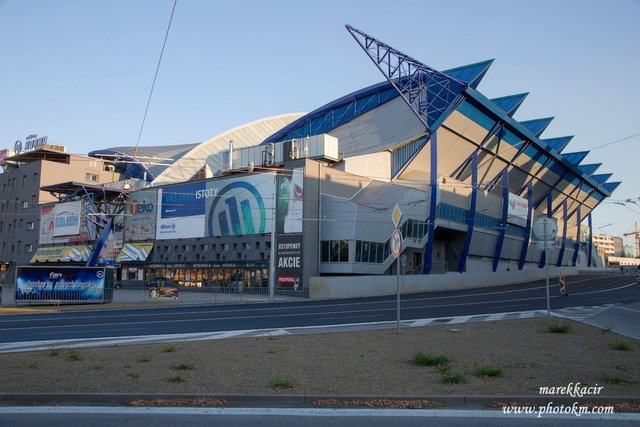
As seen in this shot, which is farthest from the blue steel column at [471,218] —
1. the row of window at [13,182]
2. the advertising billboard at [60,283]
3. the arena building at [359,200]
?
the row of window at [13,182]

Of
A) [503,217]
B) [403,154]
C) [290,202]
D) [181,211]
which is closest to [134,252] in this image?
[181,211]

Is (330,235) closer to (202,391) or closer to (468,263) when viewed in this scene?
(468,263)

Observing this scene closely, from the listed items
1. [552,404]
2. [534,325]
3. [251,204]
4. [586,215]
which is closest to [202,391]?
[552,404]

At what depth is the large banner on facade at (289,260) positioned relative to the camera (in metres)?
46.7

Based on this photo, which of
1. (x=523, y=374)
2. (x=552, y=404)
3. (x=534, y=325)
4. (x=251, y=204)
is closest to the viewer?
(x=552, y=404)

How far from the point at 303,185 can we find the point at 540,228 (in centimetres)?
3017

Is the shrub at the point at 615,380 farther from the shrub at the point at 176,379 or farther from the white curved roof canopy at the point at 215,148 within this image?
the white curved roof canopy at the point at 215,148

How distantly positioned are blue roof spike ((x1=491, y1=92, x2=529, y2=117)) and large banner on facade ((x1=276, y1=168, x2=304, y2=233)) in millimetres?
31892

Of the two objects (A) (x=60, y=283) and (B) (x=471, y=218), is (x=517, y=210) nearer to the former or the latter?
(B) (x=471, y=218)

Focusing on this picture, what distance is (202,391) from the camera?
8.85m

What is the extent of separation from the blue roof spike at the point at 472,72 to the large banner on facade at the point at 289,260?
78.3 ft

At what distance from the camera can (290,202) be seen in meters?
48.4

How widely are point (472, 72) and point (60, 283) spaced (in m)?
43.2

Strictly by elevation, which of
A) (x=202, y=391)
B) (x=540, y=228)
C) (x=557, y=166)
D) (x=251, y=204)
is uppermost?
(x=557, y=166)
